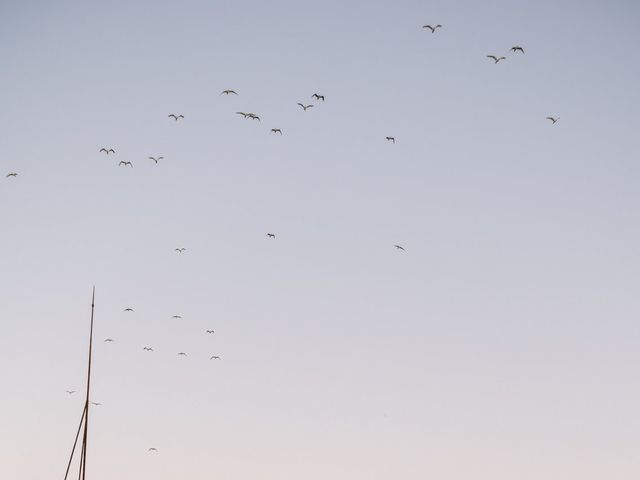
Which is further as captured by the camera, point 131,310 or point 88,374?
point 131,310

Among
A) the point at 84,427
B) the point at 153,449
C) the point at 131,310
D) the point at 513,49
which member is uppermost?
the point at 513,49

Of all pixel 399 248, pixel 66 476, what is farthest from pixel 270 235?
pixel 66 476

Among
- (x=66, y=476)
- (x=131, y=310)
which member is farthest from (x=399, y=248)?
(x=66, y=476)

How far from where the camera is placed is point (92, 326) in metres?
75.4

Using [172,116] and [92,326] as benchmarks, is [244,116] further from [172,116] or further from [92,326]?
[92,326]

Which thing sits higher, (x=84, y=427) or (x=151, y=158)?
(x=151, y=158)

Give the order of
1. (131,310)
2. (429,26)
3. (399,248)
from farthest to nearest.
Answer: (131,310) < (399,248) < (429,26)

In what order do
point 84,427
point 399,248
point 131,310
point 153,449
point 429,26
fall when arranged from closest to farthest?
point 84,427 < point 429,26 < point 399,248 < point 131,310 < point 153,449

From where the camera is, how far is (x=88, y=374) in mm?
73938

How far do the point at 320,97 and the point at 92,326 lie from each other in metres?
25.4

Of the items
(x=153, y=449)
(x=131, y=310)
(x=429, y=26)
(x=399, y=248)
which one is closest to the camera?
(x=429, y=26)

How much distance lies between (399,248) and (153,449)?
122 feet

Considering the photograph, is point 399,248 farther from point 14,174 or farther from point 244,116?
point 14,174

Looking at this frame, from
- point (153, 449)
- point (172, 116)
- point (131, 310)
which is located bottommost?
point (153, 449)
